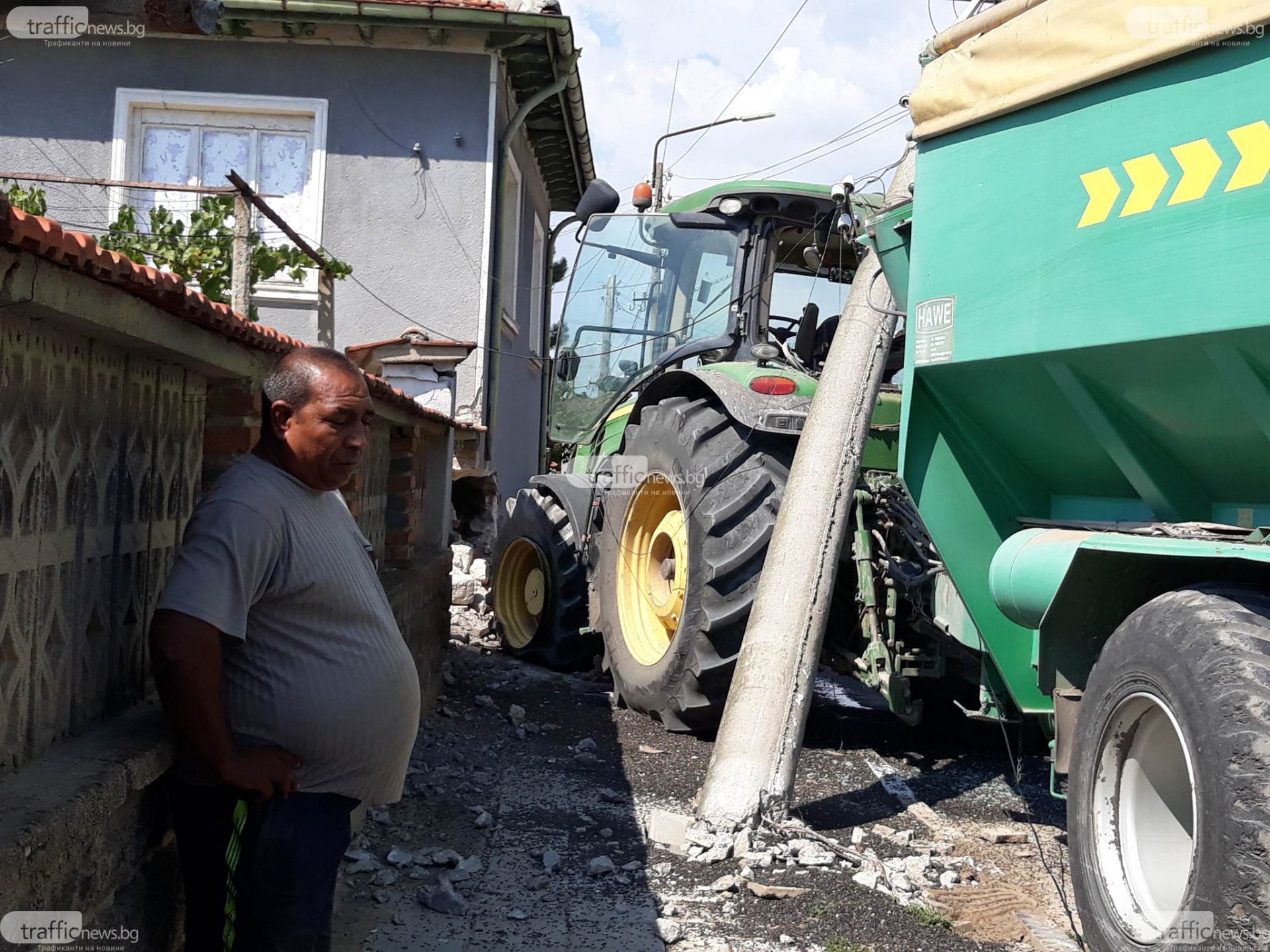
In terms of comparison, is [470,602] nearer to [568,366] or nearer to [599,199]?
[568,366]

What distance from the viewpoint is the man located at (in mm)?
2203

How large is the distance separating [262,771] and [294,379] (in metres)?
0.80

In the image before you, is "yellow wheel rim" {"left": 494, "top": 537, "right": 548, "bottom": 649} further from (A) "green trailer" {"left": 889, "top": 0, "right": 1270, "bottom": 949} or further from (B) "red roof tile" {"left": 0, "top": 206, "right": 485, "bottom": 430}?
(B) "red roof tile" {"left": 0, "top": 206, "right": 485, "bottom": 430}

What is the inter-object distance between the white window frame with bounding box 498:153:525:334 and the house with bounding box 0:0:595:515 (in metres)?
0.49

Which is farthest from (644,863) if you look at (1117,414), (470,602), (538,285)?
(538,285)

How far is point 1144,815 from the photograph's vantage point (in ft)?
9.39

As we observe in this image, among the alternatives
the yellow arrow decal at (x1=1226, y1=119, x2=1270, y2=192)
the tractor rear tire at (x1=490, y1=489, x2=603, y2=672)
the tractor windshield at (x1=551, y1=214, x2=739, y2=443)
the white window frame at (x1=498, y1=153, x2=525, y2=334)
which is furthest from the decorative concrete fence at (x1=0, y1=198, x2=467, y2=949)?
the white window frame at (x1=498, y1=153, x2=525, y2=334)

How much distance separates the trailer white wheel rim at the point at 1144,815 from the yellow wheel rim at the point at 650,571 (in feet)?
9.12

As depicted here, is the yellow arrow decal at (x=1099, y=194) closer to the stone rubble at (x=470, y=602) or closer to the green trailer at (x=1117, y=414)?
the green trailer at (x=1117, y=414)

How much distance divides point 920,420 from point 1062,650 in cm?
95

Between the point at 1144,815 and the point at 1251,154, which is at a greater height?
the point at 1251,154

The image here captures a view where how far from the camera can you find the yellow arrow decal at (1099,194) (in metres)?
2.92

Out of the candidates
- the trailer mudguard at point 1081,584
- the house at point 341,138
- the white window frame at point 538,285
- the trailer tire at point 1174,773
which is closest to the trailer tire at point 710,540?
the trailer mudguard at point 1081,584

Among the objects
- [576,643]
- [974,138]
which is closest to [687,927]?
[974,138]
